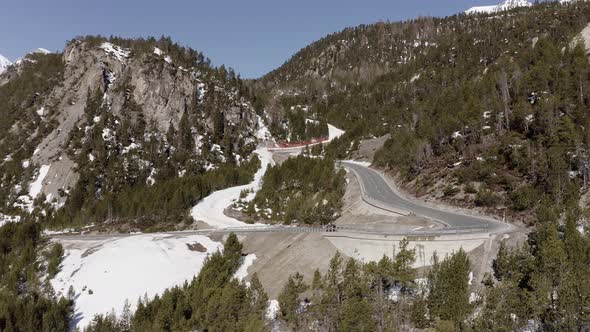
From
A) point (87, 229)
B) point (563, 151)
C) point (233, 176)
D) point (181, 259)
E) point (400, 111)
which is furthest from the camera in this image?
point (400, 111)

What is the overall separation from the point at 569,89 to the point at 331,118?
122m

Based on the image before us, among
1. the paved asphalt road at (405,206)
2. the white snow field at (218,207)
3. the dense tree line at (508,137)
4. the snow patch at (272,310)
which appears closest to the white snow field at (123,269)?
the snow patch at (272,310)

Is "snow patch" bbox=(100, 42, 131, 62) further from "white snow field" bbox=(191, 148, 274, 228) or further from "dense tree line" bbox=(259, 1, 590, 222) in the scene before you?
"dense tree line" bbox=(259, 1, 590, 222)

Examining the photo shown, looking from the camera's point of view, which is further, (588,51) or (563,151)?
(588,51)

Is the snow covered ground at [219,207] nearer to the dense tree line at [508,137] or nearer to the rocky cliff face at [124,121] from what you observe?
the rocky cliff face at [124,121]

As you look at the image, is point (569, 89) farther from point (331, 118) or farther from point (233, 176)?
point (331, 118)

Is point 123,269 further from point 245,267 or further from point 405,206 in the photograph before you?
point 405,206

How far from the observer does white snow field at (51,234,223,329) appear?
43.9 metres

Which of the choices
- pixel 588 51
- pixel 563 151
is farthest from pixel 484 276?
pixel 588 51

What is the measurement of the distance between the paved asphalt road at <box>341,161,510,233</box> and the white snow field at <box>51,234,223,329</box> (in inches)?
1012

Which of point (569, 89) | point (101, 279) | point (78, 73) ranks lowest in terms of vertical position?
point (101, 279)

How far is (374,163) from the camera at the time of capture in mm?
109375

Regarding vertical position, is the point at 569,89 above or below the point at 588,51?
below

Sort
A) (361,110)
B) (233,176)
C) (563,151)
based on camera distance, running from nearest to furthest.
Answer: (563,151)
(233,176)
(361,110)
